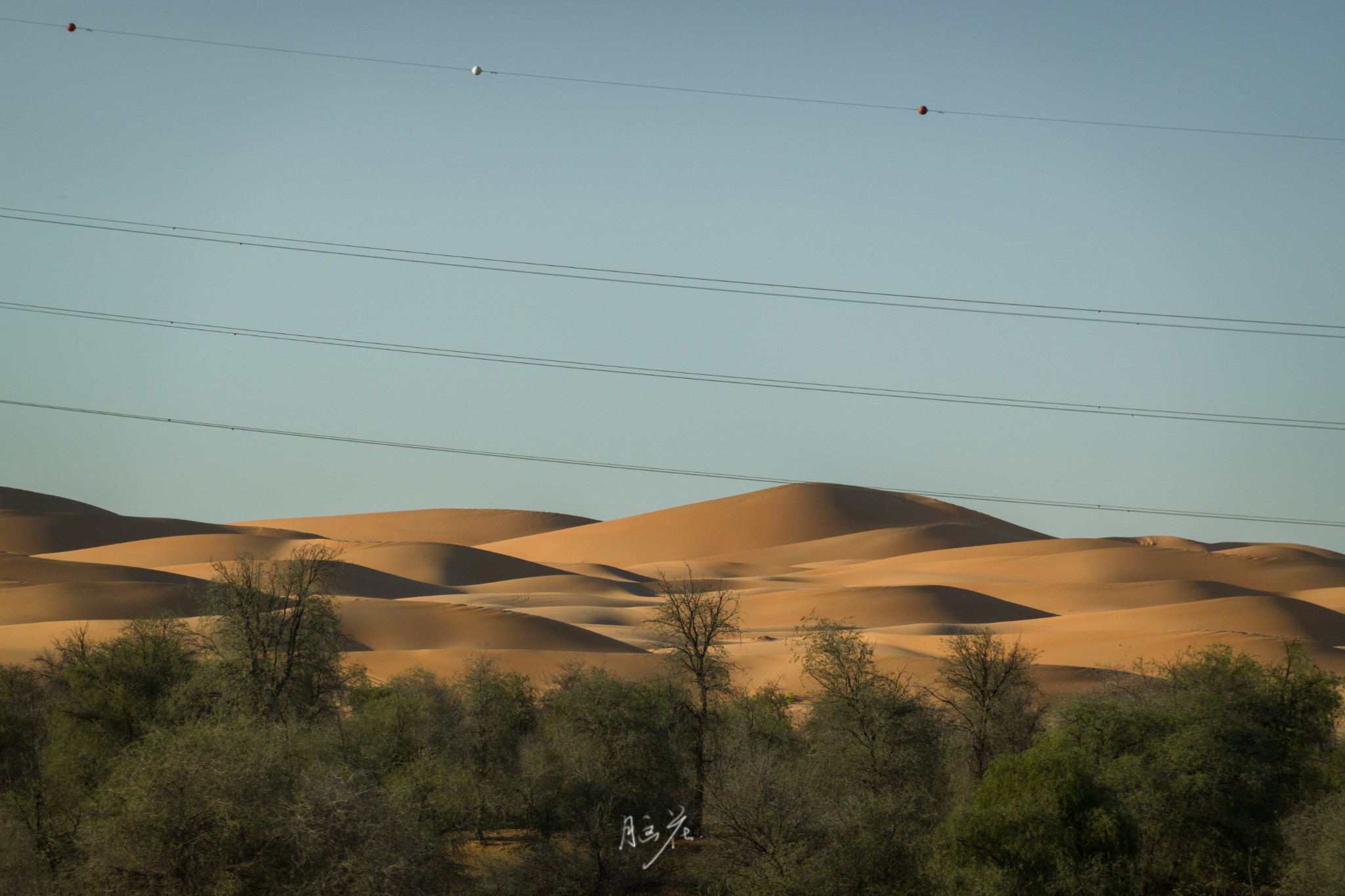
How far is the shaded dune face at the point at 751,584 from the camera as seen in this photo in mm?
64312

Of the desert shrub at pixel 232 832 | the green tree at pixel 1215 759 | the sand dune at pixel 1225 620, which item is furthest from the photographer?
the sand dune at pixel 1225 620

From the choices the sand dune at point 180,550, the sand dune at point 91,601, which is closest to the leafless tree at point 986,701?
the sand dune at point 91,601

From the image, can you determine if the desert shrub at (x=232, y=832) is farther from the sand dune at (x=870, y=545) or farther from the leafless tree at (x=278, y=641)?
the sand dune at (x=870, y=545)

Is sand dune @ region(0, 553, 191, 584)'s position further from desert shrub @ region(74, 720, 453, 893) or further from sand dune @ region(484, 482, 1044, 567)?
sand dune @ region(484, 482, 1044, 567)

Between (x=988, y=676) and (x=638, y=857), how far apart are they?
11798mm

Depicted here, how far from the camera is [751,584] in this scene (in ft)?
363

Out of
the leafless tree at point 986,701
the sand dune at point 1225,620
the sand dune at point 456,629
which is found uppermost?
the sand dune at point 1225,620

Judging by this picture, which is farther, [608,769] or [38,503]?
[38,503]

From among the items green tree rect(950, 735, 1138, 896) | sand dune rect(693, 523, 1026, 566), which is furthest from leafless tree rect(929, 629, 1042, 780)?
sand dune rect(693, 523, 1026, 566)

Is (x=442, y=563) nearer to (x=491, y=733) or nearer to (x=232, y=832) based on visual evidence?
(x=491, y=733)

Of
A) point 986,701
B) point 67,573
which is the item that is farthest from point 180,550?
point 986,701

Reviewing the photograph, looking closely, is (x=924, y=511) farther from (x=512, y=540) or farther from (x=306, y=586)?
(x=306, y=586)

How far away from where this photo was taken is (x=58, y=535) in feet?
450

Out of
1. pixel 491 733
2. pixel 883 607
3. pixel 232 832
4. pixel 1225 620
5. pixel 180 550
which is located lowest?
pixel 232 832
